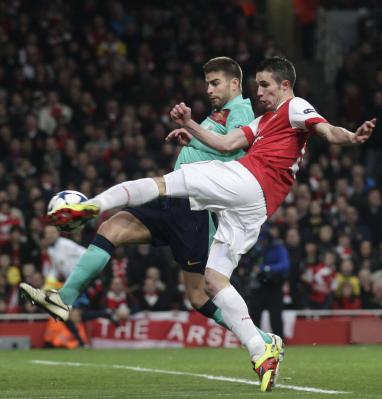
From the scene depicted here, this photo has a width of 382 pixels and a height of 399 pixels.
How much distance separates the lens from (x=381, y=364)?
12.3m

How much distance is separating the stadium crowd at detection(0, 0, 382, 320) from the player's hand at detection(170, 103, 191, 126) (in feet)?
27.6

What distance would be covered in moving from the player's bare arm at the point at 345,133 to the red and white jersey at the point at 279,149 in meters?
0.24

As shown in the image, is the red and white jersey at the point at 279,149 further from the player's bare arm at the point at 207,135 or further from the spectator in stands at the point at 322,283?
the spectator in stands at the point at 322,283

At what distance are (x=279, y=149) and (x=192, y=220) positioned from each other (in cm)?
145

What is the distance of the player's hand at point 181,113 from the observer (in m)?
8.64

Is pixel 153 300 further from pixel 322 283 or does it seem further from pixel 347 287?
pixel 347 287

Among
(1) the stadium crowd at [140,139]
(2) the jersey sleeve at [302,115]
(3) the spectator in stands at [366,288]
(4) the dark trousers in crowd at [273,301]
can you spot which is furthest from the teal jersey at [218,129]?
(3) the spectator in stands at [366,288]

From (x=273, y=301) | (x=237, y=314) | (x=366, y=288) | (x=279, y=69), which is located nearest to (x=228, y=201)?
(x=237, y=314)

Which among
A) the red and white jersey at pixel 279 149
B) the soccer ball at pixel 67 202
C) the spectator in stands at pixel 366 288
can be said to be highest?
the red and white jersey at pixel 279 149

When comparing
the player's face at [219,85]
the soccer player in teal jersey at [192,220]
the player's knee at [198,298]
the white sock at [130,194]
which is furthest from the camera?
the player's knee at [198,298]

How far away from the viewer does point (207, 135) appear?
8875 millimetres

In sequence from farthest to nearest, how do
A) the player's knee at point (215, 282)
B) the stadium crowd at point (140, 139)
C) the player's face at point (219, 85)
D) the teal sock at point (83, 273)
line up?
the stadium crowd at point (140, 139)
the player's face at point (219, 85)
the teal sock at point (83, 273)
the player's knee at point (215, 282)

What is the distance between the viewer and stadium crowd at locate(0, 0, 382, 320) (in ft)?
60.7

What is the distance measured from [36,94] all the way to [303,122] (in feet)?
41.5
